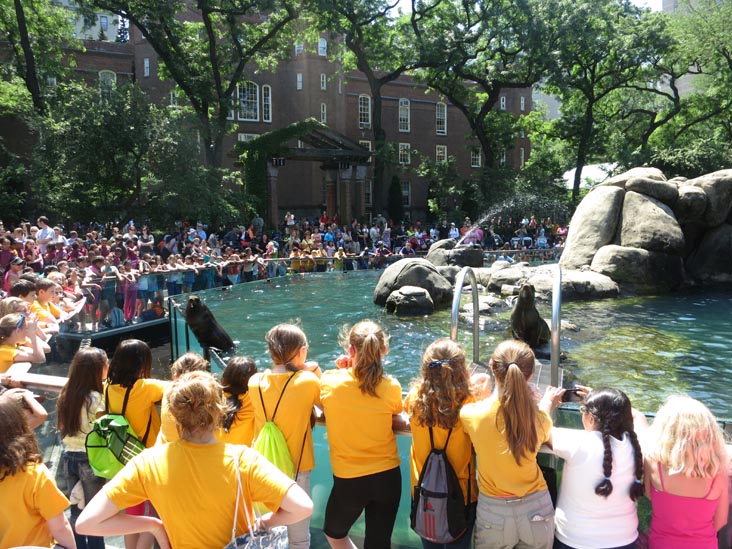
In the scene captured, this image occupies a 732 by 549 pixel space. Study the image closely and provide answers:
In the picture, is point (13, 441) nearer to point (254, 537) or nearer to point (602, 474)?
point (254, 537)

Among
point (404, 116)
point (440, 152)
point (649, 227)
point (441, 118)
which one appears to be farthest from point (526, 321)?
point (441, 118)

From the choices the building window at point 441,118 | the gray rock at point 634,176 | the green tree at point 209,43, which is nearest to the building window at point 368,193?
the building window at point 441,118

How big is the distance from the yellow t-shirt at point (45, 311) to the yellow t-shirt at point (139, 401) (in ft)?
13.6

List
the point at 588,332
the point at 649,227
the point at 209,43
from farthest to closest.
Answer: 1. the point at 209,43
2. the point at 649,227
3. the point at 588,332

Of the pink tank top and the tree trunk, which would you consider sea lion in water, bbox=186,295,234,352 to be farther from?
the tree trunk

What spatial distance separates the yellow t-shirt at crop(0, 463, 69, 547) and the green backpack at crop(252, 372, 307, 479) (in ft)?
3.40

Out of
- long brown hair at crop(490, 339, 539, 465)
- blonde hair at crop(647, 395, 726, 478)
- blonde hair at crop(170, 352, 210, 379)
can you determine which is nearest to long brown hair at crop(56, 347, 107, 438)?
blonde hair at crop(170, 352, 210, 379)

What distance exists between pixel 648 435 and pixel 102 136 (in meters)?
26.0

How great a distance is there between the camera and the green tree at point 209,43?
3009cm

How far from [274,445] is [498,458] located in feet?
3.98

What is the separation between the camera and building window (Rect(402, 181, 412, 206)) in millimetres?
50656

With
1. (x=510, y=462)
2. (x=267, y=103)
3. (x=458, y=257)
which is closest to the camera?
(x=510, y=462)

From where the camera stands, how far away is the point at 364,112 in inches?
1967

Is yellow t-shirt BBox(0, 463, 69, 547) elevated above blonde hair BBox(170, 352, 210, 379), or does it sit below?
below
